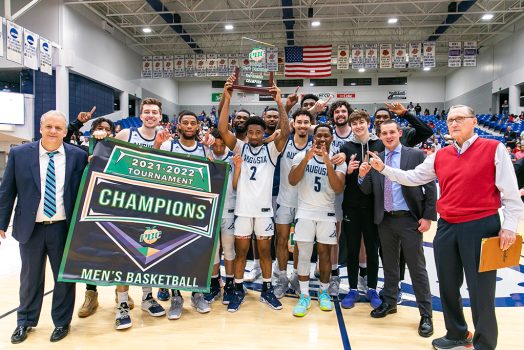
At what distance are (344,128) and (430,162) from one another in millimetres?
1429

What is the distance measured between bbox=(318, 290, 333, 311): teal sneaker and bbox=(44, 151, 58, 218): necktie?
2491mm

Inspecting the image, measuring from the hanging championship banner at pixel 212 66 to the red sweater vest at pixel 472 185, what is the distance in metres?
16.6

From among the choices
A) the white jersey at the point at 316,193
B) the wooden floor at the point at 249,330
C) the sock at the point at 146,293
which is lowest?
the wooden floor at the point at 249,330

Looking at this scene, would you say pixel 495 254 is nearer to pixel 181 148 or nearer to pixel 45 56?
pixel 181 148

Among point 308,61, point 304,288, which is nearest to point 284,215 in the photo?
point 304,288

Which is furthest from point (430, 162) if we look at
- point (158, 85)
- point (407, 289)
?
point (158, 85)

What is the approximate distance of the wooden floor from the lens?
9.36 ft

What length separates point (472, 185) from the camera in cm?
246

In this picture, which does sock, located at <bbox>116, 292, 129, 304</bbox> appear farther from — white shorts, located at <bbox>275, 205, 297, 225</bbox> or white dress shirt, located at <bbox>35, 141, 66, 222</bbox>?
white shorts, located at <bbox>275, 205, 297, 225</bbox>

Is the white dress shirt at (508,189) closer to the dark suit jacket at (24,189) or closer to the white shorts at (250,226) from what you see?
the white shorts at (250,226)

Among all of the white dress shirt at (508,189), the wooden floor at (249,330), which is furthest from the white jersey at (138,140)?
the white dress shirt at (508,189)

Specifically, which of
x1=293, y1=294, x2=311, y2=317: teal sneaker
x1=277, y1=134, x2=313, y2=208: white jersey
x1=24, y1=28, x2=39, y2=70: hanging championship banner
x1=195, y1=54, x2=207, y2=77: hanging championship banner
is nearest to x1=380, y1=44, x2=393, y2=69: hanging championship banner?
x1=195, y1=54, x2=207, y2=77: hanging championship banner

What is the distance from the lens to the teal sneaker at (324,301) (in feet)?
11.4

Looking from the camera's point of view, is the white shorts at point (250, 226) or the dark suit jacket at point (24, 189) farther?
the white shorts at point (250, 226)
